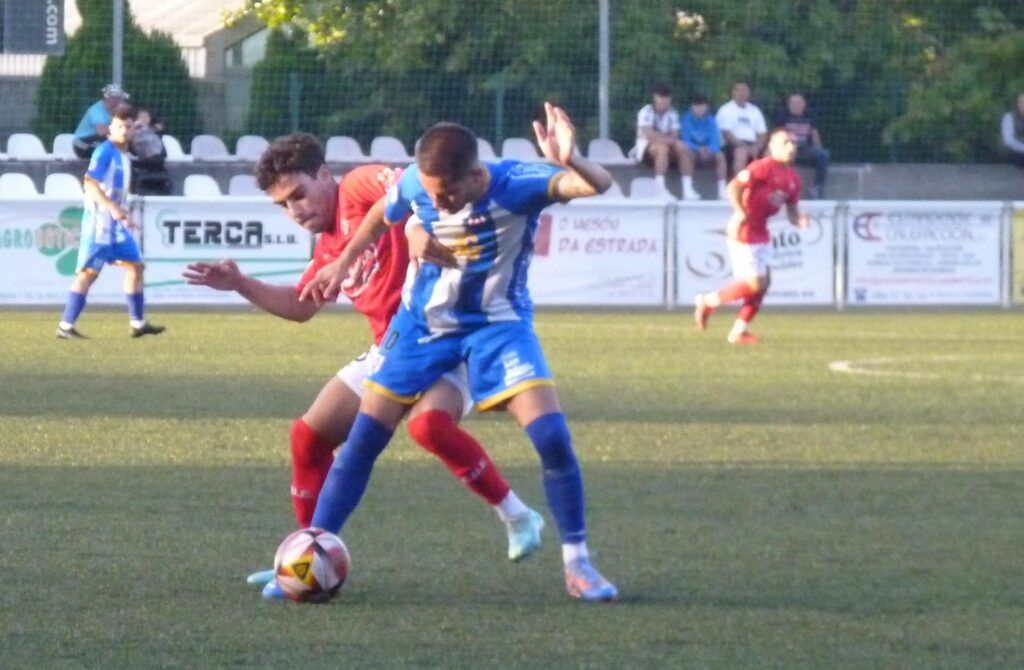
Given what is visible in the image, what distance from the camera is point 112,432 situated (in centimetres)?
1008

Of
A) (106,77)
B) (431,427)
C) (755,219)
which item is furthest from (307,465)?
(106,77)

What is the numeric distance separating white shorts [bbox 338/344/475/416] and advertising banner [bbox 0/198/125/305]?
14.7 metres

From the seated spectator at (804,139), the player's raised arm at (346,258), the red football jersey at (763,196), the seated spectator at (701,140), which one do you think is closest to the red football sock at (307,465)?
the player's raised arm at (346,258)

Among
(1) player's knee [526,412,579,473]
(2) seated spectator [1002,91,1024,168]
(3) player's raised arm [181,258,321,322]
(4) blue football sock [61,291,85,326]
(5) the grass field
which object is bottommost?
(5) the grass field

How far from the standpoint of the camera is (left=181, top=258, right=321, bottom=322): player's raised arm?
5.84m

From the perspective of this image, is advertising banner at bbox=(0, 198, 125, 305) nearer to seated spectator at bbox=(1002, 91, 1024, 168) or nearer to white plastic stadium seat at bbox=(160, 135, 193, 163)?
white plastic stadium seat at bbox=(160, 135, 193, 163)

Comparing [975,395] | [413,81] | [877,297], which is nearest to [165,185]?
[413,81]

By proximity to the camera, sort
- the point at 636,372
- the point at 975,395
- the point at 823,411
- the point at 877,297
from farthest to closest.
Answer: the point at 877,297 < the point at 636,372 < the point at 975,395 < the point at 823,411

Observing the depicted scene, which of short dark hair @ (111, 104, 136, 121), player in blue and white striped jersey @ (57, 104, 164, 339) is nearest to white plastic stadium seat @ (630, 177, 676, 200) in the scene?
player in blue and white striped jersey @ (57, 104, 164, 339)

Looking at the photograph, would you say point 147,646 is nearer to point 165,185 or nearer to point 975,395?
point 975,395

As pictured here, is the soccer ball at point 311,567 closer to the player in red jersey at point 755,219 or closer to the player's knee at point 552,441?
the player's knee at point 552,441

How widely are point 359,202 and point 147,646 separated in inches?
64.4

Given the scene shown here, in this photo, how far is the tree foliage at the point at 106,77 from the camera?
23125mm

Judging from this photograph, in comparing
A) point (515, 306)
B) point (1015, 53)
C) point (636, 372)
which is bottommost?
point (636, 372)
